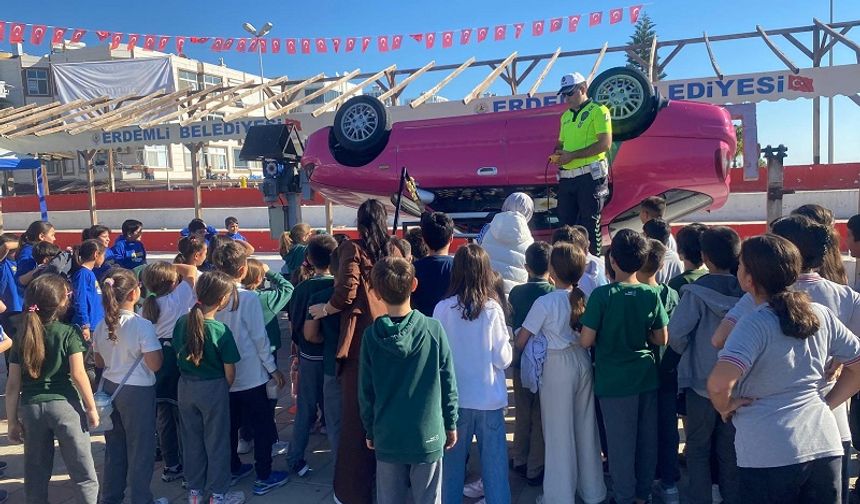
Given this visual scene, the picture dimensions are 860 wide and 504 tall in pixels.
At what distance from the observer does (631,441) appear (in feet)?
10.3

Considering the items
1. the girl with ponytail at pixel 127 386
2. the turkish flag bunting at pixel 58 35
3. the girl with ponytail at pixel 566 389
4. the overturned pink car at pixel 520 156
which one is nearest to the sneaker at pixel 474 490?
the girl with ponytail at pixel 566 389

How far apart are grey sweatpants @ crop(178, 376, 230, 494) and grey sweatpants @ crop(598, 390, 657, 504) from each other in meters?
2.01

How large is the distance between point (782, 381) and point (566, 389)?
3.84 ft

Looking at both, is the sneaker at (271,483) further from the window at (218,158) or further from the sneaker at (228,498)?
the window at (218,158)

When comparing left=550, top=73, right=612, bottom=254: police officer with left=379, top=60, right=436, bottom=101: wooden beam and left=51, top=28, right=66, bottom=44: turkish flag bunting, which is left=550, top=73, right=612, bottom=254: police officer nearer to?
left=379, top=60, right=436, bottom=101: wooden beam

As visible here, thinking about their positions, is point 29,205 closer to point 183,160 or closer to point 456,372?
point 183,160

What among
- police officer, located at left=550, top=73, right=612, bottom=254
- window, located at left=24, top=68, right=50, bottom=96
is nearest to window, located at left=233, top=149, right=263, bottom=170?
window, located at left=24, top=68, right=50, bottom=96

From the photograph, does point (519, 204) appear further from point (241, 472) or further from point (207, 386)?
point (241, 472)

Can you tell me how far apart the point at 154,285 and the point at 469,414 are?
2.06 meters

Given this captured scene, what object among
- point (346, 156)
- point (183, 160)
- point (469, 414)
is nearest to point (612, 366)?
point (469, 414)

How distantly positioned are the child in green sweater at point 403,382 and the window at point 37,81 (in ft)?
142

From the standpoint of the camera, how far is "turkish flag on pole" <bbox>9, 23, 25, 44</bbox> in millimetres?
17109

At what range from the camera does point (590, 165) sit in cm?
528

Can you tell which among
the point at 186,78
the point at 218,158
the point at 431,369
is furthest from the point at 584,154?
the point at 186,78
